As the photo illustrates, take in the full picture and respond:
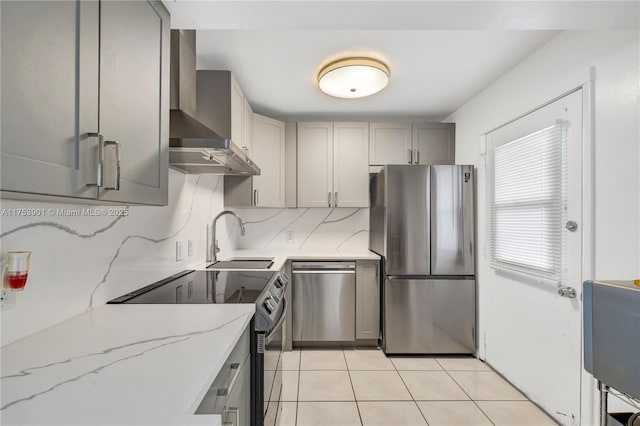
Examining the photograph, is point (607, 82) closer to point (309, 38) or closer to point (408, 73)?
point (408, 73)

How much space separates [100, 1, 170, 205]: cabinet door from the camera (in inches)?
33.7

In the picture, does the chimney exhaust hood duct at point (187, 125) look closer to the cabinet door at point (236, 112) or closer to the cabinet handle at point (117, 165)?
the cabinet handle at point (117, 165)

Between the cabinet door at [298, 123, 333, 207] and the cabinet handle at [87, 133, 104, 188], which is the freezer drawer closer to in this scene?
the cabinet door at [298, 123, 333, 207]

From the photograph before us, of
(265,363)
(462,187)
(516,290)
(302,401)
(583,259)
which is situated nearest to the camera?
(265,363)

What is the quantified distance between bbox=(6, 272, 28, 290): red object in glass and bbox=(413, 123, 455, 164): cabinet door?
3.25 meters

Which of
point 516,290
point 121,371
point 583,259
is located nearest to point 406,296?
point 516,290

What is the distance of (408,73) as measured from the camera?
245 centimetres

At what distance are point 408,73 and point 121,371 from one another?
253cm

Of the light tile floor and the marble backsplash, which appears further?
the marble backsplash

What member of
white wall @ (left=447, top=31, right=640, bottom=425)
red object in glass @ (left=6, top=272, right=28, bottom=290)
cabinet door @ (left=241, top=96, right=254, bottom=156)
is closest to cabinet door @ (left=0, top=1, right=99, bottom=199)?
red object in glass @ (left=6, top=272, right=28, bottom=290)

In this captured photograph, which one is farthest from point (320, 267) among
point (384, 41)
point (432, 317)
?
point (384, 41)

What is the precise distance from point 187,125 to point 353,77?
4.14ft

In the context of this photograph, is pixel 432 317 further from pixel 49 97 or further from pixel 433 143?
pixel 49 97

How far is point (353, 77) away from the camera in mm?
2283
